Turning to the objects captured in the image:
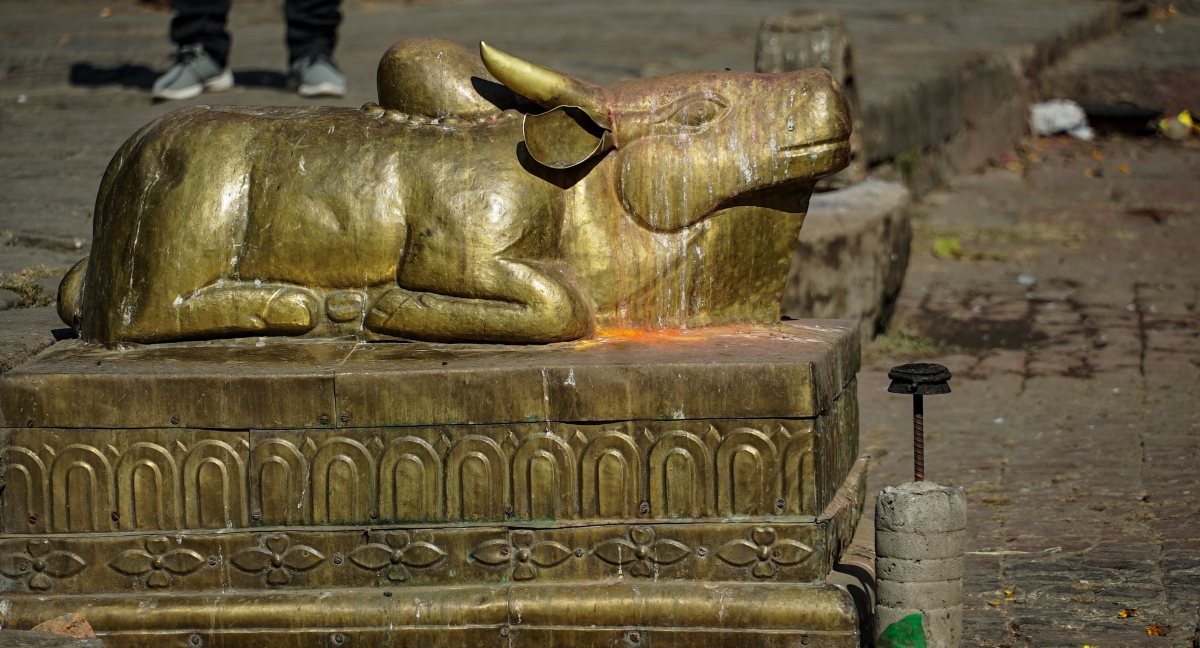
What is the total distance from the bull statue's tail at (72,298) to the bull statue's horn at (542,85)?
1.22 metres

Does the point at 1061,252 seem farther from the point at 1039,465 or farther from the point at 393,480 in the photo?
the point at 393,480

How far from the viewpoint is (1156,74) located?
11242mm

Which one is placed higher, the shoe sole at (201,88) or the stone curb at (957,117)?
the shoe sole at (201,88)

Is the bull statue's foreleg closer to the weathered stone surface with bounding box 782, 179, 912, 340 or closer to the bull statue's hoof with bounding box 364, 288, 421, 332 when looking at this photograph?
the bull statue's hoof with bounding box 364, 288, 421, 332

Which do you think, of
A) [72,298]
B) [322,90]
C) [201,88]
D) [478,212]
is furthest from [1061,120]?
[72,298]

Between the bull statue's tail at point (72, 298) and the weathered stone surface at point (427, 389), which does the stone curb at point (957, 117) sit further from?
the bull statue's tail at point (72, 298)

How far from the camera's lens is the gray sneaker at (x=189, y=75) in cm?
713

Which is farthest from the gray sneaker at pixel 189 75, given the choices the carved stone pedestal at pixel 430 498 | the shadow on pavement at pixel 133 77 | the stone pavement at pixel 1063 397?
the carved stone pedestal at pixel 430 498

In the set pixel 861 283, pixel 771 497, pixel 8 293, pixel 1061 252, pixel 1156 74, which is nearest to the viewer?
pixel 771 497

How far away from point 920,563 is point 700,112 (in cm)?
118

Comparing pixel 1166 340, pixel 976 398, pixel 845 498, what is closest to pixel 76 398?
pixel 845 498

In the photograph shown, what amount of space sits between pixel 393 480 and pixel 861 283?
3.32m

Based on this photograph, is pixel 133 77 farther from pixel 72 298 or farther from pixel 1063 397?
pixel 1063 397

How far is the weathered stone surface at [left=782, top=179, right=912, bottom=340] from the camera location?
6.14m
